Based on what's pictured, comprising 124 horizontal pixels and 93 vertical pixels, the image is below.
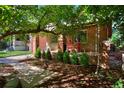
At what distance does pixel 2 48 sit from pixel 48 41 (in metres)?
5.61

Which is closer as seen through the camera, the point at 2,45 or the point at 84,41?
the point at 2,45

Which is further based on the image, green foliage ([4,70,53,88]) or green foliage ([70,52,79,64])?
green foliage ([70,52,79,64])

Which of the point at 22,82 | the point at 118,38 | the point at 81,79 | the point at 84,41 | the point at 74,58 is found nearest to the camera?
the point at 118,38

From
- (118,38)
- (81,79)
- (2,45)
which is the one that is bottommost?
(81,79)

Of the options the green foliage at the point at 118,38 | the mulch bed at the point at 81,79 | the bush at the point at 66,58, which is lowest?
the mulch bed at the point at 81,79

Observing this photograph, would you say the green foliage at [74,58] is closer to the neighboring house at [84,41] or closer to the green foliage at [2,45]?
the neighboring house at [84,41]

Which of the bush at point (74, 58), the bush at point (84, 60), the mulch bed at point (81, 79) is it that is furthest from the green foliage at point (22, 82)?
the bush at point (74, 58)

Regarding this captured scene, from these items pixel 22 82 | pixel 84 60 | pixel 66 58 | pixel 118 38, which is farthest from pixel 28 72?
pixel 118 38

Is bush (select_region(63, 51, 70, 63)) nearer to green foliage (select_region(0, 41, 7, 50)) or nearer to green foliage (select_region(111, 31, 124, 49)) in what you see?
green foliage (select_region(0, 41, 7, 50))

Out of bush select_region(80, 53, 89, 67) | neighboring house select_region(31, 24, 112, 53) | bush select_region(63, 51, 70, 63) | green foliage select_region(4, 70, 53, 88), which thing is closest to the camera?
green foliage select_region(4, 70, 53, 88)

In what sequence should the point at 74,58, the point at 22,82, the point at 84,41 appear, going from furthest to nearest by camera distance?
the point at 84,41
the point at 74,58
the point at 22,82

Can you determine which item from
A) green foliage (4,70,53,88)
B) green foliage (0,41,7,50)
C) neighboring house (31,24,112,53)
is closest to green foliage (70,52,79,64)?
neighboring house (31,24,112,53)

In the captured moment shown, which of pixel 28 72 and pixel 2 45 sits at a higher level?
pixel 2 45

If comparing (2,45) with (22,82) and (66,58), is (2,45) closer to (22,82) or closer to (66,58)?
(22,82)
